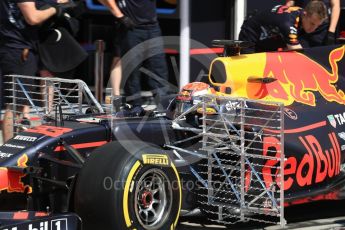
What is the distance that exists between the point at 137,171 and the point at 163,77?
3436 millimetres

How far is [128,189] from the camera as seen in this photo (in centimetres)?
502

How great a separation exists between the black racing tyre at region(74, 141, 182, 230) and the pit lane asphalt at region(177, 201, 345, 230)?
0.83 metres

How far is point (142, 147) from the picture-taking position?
521 centimetres

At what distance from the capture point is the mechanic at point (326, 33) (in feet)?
25.2

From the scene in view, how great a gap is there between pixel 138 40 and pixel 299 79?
238 centimetres

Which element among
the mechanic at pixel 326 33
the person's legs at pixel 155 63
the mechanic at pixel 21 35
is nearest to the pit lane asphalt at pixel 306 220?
the mechanic at pixel 326 33

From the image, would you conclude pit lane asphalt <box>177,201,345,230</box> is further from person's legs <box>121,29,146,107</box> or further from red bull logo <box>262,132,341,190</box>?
person's legs <box>121,29,146,107</box>

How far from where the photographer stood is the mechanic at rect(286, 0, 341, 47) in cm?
768

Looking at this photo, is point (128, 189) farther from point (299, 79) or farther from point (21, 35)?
point (21, 35)

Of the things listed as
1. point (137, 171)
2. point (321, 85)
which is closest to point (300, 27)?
point (321, 85)

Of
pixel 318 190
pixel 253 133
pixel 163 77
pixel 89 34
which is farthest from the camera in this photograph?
pixel 89 34

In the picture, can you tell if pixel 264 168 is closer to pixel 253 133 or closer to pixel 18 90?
pixel 253 133

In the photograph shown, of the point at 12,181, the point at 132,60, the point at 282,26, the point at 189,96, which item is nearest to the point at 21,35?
the point at 132,60

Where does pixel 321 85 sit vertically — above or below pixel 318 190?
above
